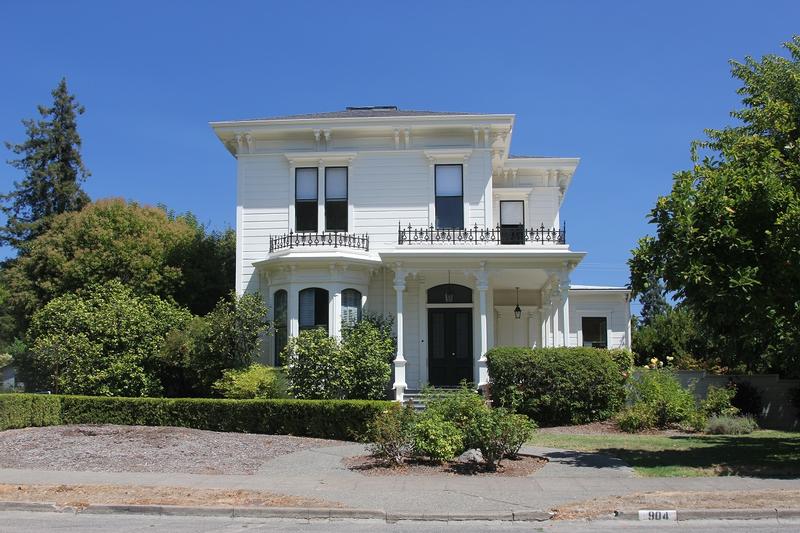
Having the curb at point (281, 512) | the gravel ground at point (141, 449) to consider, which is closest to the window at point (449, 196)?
the gravel ground at point (141, 449)

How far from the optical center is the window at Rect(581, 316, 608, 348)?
30.3 metres

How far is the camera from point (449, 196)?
23.6m

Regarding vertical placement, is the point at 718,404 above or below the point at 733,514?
above

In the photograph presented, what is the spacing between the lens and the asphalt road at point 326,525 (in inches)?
360

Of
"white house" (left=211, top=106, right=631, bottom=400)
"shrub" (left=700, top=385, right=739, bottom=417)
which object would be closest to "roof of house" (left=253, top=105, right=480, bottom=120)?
"white house" (left=211, top=106, right=631, bottom=400)

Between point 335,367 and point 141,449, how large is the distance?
602 centimetres

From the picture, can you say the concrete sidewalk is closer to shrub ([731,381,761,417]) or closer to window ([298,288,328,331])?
window ([298,288,328,331])

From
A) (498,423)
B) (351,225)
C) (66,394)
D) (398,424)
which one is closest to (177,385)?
(66,394)

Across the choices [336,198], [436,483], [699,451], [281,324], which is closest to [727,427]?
[699,451]

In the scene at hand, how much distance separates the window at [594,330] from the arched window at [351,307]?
1142 cm

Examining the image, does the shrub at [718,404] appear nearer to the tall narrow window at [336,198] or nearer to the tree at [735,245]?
the tree at [735,245]

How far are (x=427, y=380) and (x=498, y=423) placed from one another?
10251 millimetres

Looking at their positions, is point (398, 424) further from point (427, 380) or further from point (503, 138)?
point (503, 138)

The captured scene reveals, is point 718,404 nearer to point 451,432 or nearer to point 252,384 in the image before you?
point 451,432
